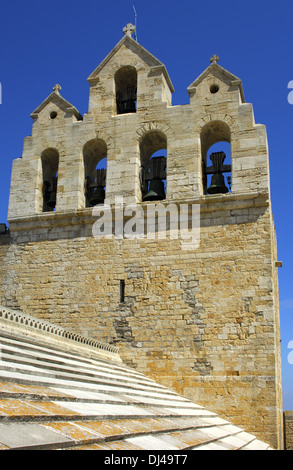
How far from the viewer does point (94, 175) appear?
44.3ft

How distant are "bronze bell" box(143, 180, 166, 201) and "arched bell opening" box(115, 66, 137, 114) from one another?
2271 millimetres

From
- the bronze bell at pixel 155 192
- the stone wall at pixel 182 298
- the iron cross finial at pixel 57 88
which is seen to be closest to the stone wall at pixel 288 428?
the stone wall at pixel 182 298

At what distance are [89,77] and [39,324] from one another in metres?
7.74

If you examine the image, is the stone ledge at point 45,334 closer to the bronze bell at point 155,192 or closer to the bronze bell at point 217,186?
the bronze bell at point 155,192

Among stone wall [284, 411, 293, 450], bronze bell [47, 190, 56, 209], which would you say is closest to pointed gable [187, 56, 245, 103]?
bronze bell [47, 190, 56, 209]

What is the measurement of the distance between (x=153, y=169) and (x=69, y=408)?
922 cm

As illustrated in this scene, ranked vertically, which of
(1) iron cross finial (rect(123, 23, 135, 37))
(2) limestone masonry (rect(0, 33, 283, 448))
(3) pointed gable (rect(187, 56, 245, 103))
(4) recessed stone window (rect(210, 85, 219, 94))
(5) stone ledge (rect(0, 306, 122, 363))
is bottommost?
(5) stone ledge (rect(0, 306, 122, 363))

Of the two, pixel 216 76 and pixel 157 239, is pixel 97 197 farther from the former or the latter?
pixel 216 76

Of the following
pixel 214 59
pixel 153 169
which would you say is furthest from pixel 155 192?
pixel 214 59

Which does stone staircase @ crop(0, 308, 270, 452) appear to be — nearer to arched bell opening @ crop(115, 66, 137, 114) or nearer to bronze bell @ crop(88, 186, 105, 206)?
bronze bell @ crop(88, 186, 105, 206)

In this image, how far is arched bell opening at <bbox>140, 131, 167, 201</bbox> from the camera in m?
12.2

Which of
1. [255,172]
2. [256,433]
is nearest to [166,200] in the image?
[255,172]

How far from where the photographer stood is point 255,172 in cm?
1120

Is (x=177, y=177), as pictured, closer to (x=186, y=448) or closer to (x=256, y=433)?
(x=256, y=433)
